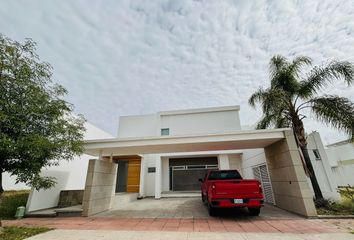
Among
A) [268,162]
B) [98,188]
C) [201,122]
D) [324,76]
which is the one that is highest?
[201,122]

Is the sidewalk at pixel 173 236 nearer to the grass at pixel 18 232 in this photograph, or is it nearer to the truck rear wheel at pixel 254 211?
the grass at pixel 18 232

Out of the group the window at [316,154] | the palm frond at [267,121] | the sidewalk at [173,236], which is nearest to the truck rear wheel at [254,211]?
the sidewalk at [173,236]

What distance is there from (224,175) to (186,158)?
6268 millimetres

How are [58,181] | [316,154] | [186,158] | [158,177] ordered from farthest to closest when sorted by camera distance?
1. [186,158]
2. [158,177]
3. [58,181]
4. [316,154]

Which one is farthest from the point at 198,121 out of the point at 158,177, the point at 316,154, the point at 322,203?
the point at 322,203

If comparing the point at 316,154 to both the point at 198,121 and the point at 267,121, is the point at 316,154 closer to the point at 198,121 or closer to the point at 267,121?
the point at 267,121

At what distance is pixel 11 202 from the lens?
776cm

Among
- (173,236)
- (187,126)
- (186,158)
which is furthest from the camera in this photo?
(187,126)

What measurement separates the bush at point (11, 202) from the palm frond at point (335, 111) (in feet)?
43.7

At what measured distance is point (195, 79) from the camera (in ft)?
30.9

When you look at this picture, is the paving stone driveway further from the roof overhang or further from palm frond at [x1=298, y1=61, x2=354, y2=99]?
palm frond at [x1=298, y1=61, x2=354, y2=99]

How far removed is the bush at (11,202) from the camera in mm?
7183

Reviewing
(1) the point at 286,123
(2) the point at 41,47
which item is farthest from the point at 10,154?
(1) the point at 286,123

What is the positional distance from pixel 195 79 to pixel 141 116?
7.99 m
